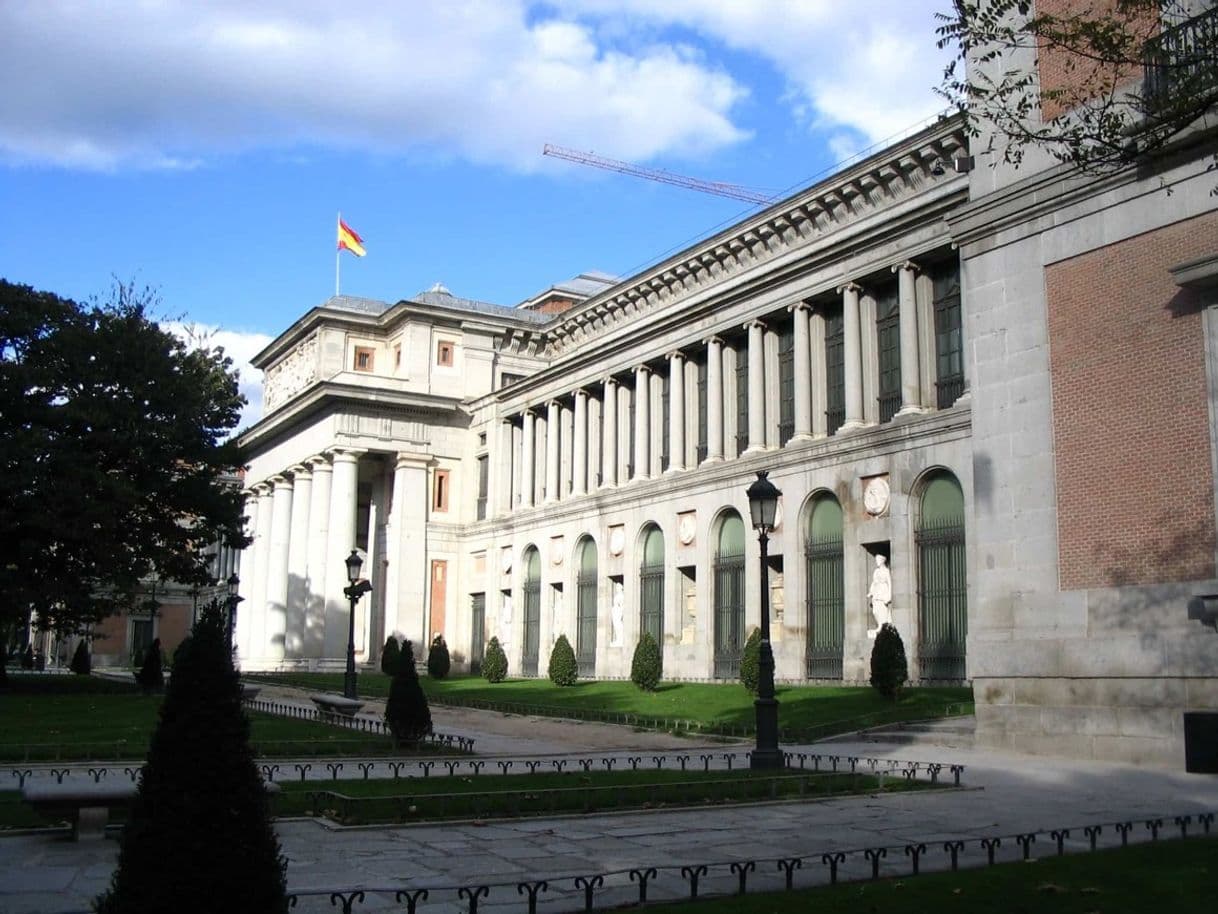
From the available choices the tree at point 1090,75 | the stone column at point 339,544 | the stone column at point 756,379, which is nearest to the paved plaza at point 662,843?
the tree at point 1090,75

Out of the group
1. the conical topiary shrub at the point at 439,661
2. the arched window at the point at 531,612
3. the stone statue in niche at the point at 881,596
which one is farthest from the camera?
the arched window at the point at 531,612

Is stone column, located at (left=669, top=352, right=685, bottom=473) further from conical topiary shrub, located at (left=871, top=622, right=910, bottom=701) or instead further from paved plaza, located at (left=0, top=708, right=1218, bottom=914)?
paved plaza, located at (left=0, top=708, right=1218, bottom=914)

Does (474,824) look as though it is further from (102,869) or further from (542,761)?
(542,761)

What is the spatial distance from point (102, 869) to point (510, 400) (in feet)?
160

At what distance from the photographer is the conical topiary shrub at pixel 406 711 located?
2214 centimetres

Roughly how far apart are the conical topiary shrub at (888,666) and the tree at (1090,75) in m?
12.2

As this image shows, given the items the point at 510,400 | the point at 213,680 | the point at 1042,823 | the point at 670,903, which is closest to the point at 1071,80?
the point at 1042,823

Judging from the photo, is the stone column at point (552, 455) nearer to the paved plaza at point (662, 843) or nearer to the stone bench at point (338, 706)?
the stone bench at point (338, 706)

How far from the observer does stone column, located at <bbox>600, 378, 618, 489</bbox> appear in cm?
5003

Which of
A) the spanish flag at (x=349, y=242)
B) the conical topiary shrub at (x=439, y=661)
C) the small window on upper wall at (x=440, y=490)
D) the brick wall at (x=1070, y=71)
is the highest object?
the spanish flag at (x=349, y=242)

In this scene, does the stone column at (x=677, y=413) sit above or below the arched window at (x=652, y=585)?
above

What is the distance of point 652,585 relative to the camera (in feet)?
152

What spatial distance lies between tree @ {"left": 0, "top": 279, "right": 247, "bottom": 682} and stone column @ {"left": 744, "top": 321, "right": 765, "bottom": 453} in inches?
699

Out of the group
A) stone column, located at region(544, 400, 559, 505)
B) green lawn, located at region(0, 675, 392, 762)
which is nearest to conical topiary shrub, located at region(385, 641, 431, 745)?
green lawn, located at region(0, 675, 392, 762)
